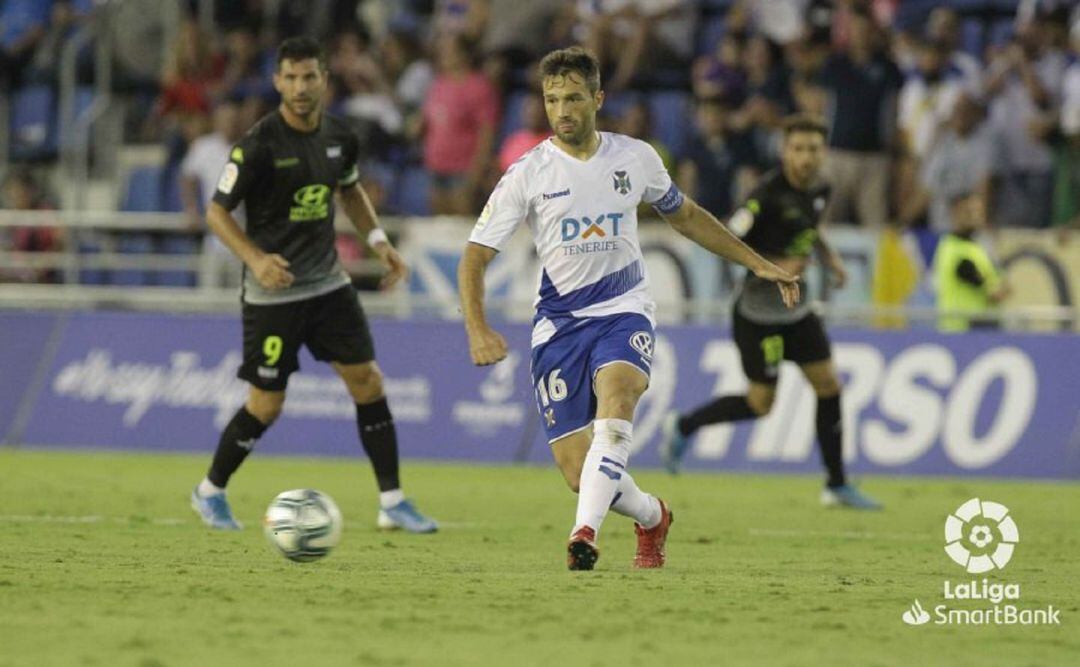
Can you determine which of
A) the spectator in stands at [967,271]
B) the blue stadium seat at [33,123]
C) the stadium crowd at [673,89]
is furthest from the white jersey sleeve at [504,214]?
the blue stadium seat at [33,123]

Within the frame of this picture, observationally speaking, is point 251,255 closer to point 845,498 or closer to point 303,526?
point 303,526

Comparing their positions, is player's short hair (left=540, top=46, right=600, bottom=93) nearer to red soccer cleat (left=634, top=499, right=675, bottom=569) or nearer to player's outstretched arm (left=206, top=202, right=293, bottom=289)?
red soccer cleat (left=634, top=499, right=675, bottom=569)

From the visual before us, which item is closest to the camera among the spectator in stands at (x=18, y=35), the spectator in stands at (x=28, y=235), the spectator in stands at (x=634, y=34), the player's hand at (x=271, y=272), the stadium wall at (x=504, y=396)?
the player's hand at (x=271, y=272)

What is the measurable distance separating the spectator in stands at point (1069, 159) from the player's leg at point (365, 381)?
9.53 metres

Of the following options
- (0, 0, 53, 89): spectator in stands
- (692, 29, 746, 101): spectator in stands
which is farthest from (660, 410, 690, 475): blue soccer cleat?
(0, 0, 53, 89): spectator in stands

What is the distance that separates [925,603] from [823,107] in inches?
492

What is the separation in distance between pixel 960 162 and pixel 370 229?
9.22 metres

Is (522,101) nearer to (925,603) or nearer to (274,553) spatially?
(274,553)

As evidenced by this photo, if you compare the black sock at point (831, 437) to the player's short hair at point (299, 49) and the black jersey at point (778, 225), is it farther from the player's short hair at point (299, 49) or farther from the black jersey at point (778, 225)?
the player's short hair at point (299, 49)

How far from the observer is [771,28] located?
71.8 feet

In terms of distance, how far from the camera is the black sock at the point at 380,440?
483 inches

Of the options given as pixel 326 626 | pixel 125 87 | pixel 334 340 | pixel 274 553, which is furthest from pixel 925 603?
pixel 125 87

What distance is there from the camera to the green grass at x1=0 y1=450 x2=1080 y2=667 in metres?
6.81

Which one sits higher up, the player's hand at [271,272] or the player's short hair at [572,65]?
the player's short hair at [572,65]
